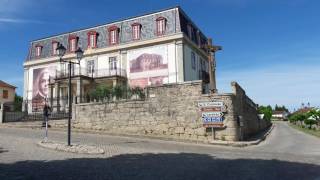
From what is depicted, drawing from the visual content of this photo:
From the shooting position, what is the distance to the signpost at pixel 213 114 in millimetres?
19031

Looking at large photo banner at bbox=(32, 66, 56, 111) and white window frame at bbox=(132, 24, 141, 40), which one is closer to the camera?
white window frame at bbox=(132, 24, 141, 40)

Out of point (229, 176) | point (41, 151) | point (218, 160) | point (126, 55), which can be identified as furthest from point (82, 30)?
point (229, 176)

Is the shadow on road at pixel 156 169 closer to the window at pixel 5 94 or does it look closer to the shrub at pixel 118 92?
the shrub at pixel 118 92

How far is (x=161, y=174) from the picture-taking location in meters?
8.67

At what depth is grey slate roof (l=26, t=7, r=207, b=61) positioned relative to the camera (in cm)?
3253

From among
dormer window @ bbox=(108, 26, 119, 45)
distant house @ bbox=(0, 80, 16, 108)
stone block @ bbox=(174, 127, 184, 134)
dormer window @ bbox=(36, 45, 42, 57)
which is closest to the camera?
stone block @ bbox=(174, 127, 184, 134)

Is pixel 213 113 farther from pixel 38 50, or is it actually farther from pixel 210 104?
pixel 38 50

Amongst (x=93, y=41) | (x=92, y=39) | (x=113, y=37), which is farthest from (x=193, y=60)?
(x=92, y=39)

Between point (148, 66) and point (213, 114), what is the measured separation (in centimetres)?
1523

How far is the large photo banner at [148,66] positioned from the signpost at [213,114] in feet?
43.6

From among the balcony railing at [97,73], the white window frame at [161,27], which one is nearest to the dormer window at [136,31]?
the white window frame at [161,27]

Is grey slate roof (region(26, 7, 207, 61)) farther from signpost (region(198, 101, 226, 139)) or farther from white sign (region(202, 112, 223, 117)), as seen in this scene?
white sign (region(202, 112, 223, 117))

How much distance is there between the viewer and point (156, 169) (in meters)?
9.40

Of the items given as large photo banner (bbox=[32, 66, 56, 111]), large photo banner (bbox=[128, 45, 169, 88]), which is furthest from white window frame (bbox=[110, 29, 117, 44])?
large photo banner (bbox=[32, 66, 56, 111])
